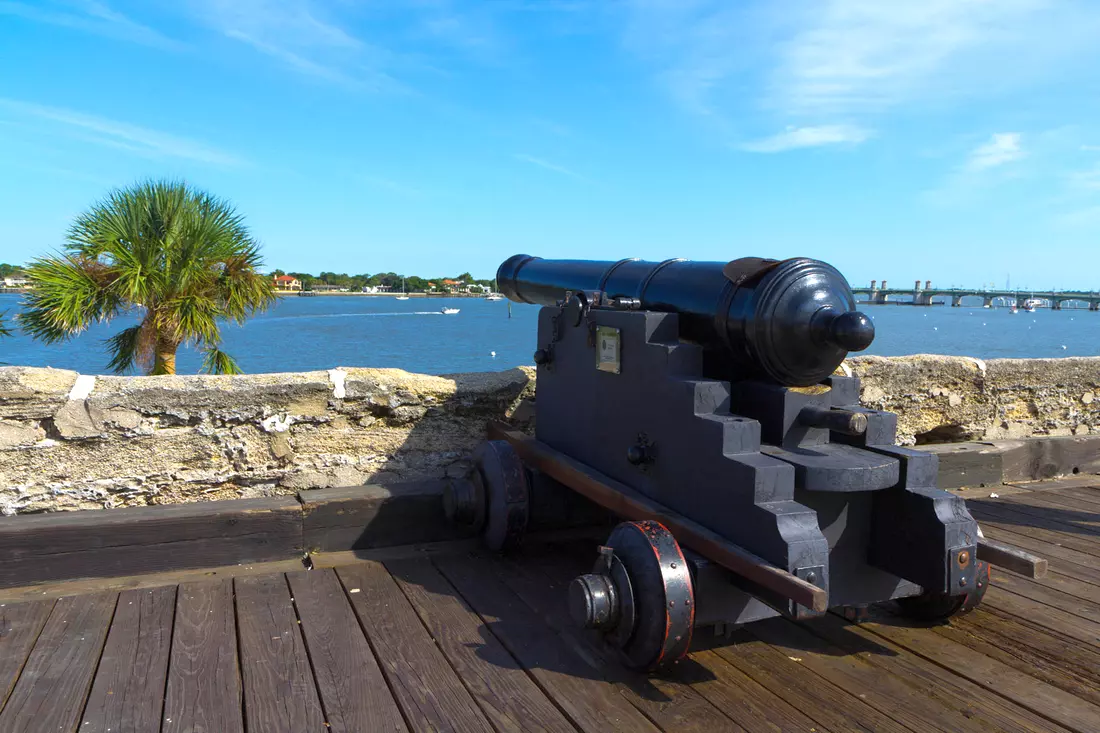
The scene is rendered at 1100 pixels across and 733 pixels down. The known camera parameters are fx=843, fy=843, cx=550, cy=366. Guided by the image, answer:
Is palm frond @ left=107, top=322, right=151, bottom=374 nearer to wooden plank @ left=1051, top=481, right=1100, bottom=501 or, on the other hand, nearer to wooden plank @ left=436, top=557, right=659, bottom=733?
wooden plank @ left=436, top=557, right=659, bottom=733

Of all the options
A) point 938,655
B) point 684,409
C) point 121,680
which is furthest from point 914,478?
point 121,680

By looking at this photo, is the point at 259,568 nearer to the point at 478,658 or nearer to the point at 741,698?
the point at 478,658

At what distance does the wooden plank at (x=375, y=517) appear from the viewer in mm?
3775

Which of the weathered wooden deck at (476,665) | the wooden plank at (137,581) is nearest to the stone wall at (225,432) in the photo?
the wooden plank at (137,581)

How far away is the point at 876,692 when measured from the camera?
8.25ft

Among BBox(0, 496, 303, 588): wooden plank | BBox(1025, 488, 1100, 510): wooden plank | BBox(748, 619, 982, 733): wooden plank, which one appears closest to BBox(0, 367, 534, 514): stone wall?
BBox(0, 496, 303, 588): wooden plank

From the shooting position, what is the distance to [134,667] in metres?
2.68

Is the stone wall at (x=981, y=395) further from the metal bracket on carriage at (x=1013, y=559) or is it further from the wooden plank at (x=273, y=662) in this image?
the wooden plank at (x=273, y=662)

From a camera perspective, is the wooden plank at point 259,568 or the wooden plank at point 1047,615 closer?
the wooden plank at point 1047,615

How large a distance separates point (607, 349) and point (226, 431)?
6.13 feet

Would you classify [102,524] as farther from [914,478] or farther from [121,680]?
[914,478]

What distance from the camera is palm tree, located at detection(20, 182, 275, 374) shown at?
692cm

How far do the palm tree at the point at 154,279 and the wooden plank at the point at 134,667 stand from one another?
14.8 ft

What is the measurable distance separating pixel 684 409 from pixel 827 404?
0.51 metres
